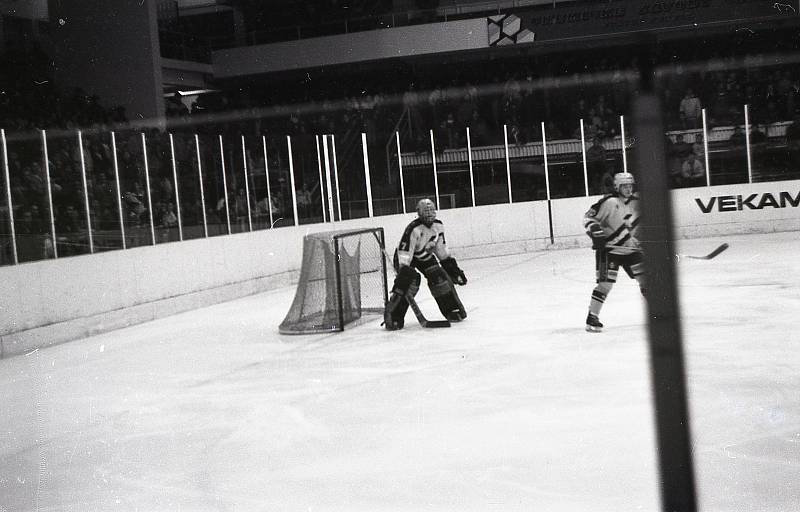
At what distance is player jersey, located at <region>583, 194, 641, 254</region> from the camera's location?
775 centimetres

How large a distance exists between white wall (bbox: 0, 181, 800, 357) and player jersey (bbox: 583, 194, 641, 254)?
3.46 feet

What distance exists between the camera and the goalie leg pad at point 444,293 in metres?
8.70

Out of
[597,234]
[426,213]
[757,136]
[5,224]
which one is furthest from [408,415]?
[757,136]

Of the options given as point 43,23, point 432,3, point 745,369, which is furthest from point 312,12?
point 745,369

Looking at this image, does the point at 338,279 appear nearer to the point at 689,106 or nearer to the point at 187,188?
the point at 187,188

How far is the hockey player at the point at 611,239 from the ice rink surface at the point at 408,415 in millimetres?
401

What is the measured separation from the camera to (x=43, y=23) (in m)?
17.0

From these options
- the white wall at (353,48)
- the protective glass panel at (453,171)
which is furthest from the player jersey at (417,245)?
the white wall at (353,48)

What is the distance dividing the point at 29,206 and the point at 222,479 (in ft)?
18.1

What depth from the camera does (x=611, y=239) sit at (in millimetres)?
7863

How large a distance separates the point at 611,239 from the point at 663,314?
6905mm

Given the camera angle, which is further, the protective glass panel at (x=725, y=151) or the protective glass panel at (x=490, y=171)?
the protective glass panel at (x=490, y=171)

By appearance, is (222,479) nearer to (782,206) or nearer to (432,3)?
(782,206)

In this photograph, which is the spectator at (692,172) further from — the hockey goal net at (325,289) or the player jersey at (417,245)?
the player jersey at (417,245)
